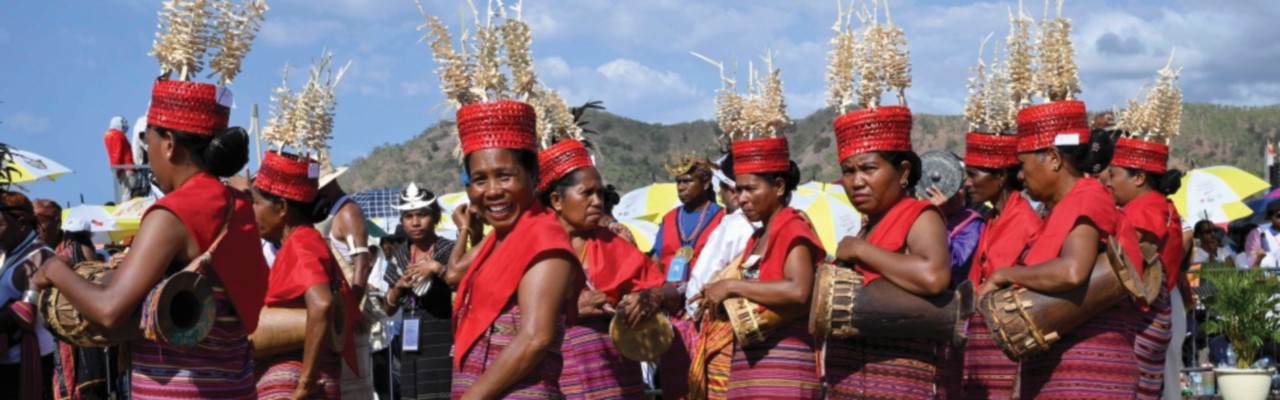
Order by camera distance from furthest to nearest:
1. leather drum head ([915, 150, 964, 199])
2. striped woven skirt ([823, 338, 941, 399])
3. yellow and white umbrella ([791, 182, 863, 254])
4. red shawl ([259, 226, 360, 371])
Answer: yellow and white umbrella ([791, 182, 863, 254]) → leather drum head ([915, 150, 964, 199]) → red shawl ([259, 226, 360, 371]) → striped woven skirt ([823, 338, 941, 399])

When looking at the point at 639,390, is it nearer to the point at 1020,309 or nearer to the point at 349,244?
the point at 1020,309

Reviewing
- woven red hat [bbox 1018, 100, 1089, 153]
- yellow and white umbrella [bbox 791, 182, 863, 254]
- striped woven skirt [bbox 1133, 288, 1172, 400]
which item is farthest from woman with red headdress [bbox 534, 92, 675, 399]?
yellow and white umbrella [bbox 791, 182, 863, 254]

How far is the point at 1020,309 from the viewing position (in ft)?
19.0

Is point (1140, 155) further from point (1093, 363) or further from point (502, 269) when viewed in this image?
point (502, 269)

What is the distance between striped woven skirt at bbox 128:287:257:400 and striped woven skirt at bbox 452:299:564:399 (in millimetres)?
904

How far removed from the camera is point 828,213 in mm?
17844

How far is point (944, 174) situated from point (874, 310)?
3.08 m

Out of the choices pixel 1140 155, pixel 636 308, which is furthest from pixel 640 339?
pixel 1140 155

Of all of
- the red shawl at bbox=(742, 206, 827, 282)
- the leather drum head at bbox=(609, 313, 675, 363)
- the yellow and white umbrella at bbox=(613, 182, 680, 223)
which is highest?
the yellow and white umbrella at bbox=(613, 182, 680, 223)

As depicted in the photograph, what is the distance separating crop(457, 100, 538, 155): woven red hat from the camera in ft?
16.4

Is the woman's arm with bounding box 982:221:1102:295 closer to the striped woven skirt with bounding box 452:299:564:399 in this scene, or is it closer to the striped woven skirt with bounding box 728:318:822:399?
the striped woven skirt with bounding box 728:318:822:399

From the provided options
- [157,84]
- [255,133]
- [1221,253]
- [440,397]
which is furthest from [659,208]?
Result: [157,84]

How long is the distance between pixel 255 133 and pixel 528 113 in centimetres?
346

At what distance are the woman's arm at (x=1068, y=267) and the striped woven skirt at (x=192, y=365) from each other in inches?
119
